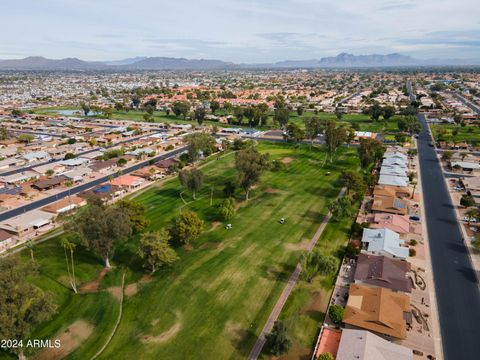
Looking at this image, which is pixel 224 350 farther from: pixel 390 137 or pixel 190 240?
pixel 390 137

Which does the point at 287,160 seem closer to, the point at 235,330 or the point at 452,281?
the point at 452,281

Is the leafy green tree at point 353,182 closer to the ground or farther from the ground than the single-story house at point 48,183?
farther from the ground

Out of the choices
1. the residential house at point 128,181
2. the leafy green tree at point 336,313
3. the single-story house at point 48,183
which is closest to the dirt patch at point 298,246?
the leafy green tree at point 336,313

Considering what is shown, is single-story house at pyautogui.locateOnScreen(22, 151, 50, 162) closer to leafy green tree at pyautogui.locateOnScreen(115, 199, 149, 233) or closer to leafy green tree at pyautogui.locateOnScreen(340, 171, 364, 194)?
leafy green tree at pyautogui.locateOnScreen(115, 199, 149, 233)

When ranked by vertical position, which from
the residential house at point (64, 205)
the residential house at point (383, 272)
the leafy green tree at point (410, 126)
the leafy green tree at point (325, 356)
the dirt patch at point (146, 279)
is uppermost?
the leafy green tree at point (410, 126)

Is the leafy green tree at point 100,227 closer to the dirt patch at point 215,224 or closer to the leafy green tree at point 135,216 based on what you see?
the leafy green tree at point 135,216

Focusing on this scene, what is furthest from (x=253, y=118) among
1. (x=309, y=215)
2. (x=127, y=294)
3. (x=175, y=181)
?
(x=127, y=294)
